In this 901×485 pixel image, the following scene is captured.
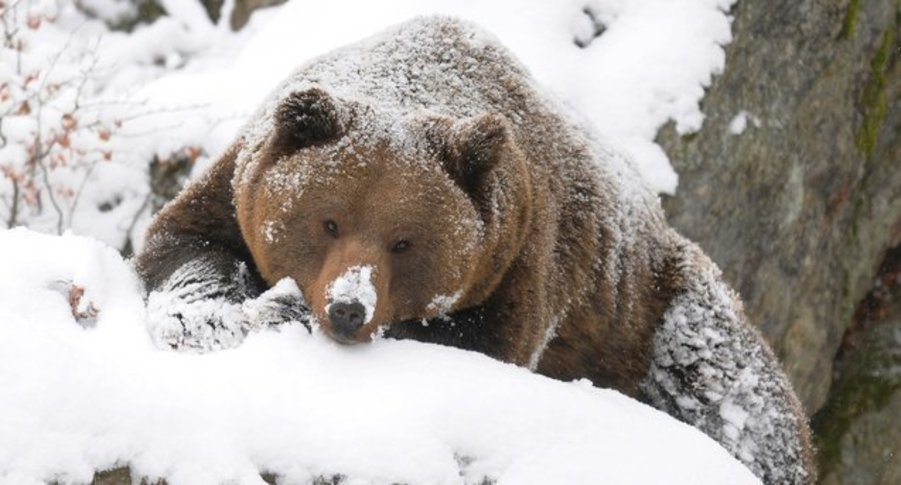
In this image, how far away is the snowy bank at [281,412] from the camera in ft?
8.49

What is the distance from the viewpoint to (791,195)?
311 inches

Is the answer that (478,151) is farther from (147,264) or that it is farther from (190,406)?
(190,406)

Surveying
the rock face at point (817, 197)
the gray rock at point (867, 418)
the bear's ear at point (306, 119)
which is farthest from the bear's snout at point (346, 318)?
the gray rock at point (867, 418)

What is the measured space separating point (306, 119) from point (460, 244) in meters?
0.63

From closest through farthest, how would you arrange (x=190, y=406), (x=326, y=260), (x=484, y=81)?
(x=190, y=406) < (x=326, y=260) < (x=484, y=81)

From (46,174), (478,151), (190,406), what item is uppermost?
(478,151)

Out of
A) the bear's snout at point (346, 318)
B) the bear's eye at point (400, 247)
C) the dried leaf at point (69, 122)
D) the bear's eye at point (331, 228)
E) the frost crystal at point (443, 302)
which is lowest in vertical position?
the dried leaf at point (69, 122)

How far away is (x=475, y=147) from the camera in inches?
157

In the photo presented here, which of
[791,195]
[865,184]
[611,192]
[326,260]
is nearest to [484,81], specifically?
[611,192]

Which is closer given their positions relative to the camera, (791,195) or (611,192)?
(611,192)

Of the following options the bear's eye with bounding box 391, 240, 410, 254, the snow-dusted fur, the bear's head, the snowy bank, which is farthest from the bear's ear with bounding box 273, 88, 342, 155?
the snow-dusted fur

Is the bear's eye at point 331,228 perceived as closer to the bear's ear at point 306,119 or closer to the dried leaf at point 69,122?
the bear's ear at point 306,119

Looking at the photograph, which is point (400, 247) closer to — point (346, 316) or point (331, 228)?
point (331, 228)

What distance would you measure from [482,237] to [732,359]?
171 centimetres
